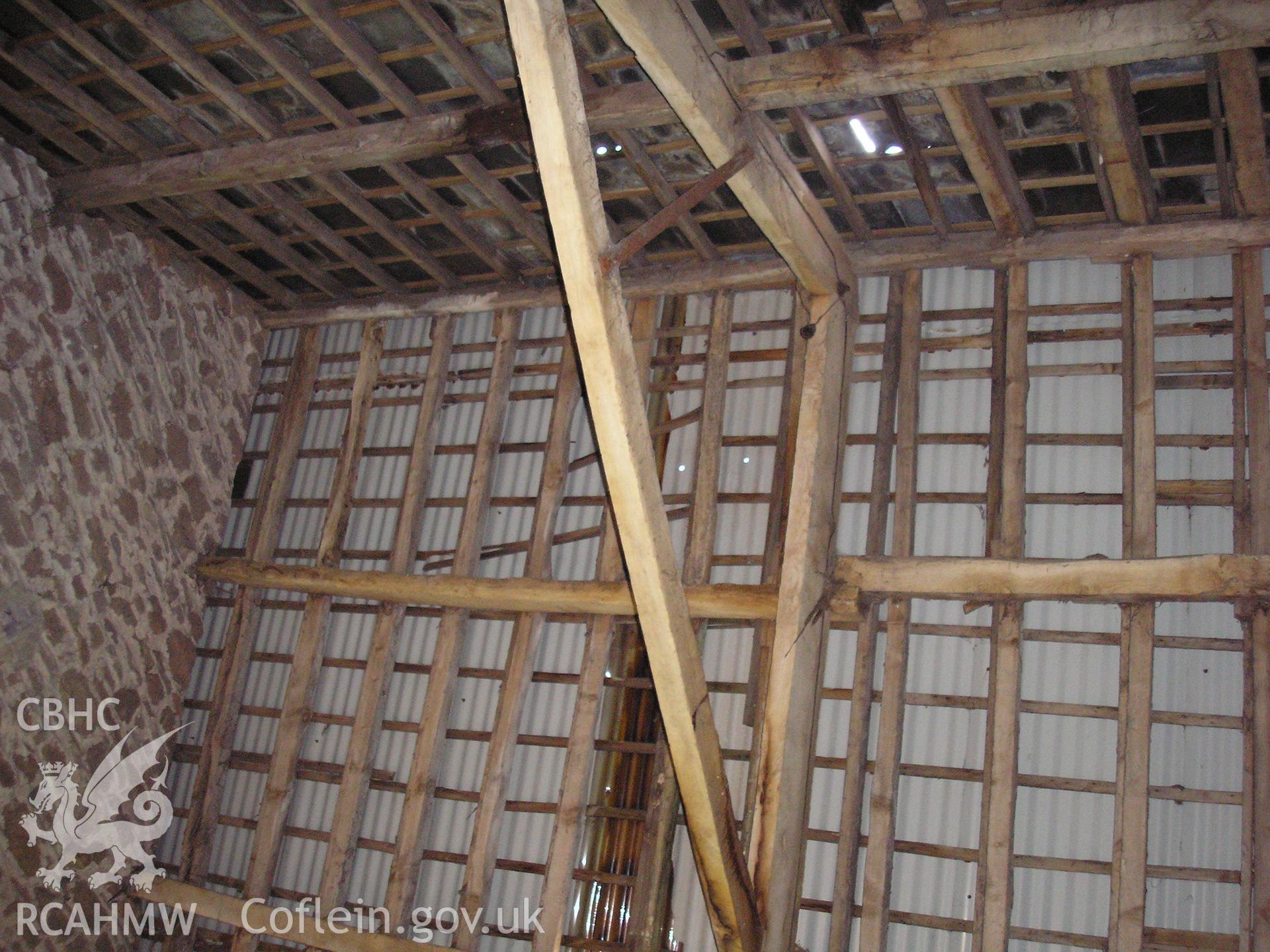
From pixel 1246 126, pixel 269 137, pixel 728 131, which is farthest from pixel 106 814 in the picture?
pixel 1246 126

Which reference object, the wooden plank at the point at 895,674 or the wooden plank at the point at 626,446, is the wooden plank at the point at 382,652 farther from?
the wooden plank at the point at 895,674

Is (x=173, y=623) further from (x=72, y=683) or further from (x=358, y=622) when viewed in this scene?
(x=358, y=622)

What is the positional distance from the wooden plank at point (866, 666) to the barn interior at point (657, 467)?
0.09 feet

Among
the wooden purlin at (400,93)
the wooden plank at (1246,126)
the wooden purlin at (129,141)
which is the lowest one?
the wooden plank at (1246,126)

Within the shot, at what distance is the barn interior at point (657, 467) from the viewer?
4.77 meters

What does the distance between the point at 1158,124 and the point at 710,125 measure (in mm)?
2322

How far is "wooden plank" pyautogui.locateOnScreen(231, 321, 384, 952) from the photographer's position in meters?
6.73

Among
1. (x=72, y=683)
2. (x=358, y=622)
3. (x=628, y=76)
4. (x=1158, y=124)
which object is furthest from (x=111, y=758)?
(x=1158, y=124)

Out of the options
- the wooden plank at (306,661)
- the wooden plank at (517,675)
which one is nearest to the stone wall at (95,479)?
the wooden plank at (306,661)

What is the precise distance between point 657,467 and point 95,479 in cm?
370

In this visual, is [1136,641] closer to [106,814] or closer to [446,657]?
[446,657]

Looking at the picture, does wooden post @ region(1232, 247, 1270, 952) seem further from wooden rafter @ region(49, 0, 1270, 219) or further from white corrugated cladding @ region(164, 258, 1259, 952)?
wooden rafter @ region(49, 0, 1270, 219)

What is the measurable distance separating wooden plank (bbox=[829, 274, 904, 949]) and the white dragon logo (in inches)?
173

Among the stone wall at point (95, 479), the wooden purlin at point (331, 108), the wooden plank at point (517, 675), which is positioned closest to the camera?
the wooden purlin at point (331, 108)
